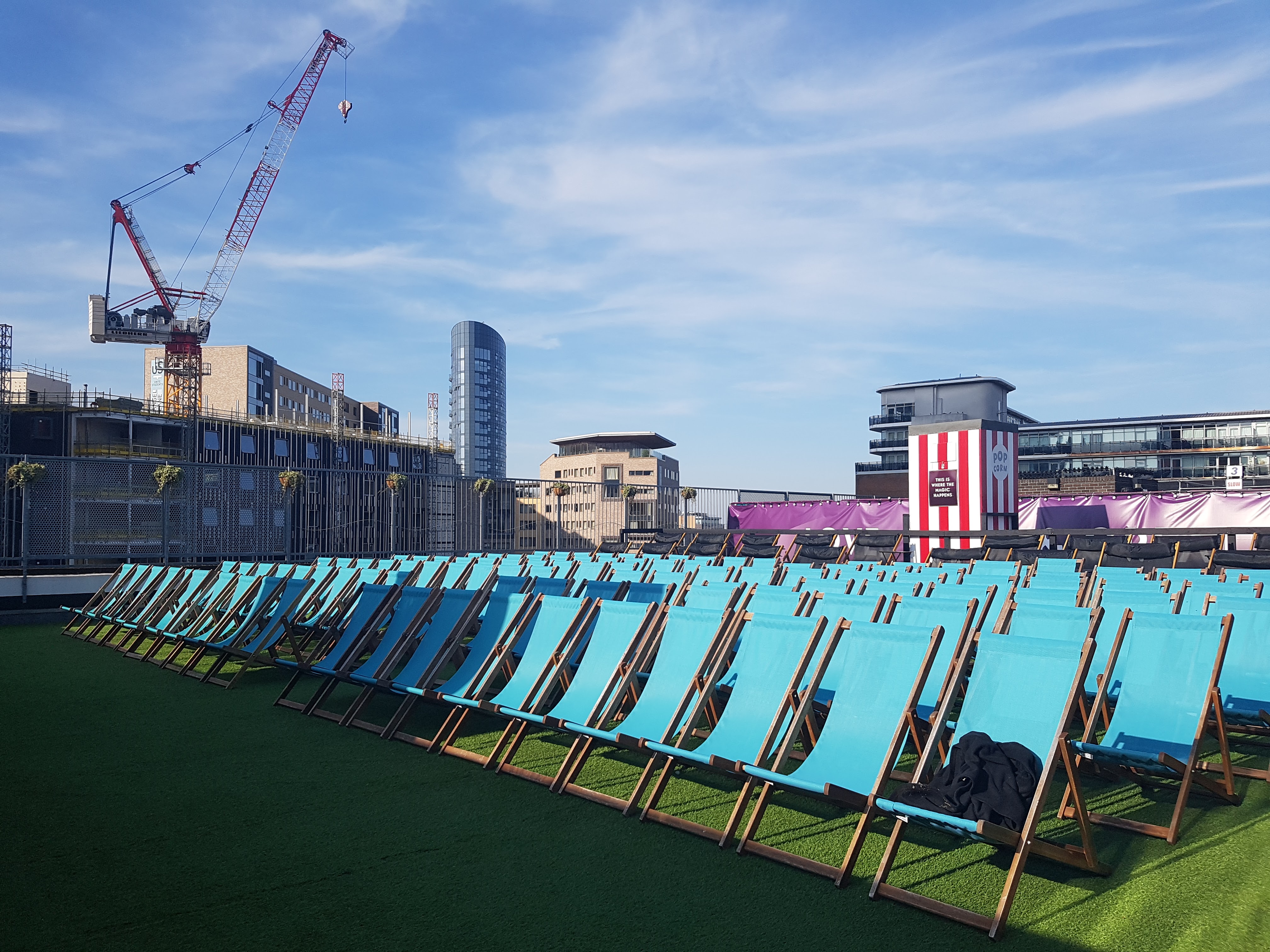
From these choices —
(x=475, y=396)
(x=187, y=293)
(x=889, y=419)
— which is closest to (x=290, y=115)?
(x=187, y=293)

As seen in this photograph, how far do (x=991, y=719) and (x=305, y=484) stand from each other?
12.1 m

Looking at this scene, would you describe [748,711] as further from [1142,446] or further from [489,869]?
Result: [1142,446]

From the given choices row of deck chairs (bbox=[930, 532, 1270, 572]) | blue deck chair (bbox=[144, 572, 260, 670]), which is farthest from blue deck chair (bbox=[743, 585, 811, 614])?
blue deck chair (bbox=[144, 572, 260, 670])

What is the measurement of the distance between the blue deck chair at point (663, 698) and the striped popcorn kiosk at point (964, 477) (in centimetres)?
932

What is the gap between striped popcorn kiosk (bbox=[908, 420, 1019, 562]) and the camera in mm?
13031

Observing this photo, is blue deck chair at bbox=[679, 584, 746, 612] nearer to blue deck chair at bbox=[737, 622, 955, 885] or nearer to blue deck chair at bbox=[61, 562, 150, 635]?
blue deck chair at bbox=[737, 622, 955, 885]

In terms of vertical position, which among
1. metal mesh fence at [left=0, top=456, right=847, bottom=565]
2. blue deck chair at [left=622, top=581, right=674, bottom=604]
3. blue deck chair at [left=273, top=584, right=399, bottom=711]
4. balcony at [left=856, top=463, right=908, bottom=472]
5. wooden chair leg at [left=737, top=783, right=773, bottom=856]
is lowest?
wooden chair leg at [left=737, top=783, right=773, bottom=856]

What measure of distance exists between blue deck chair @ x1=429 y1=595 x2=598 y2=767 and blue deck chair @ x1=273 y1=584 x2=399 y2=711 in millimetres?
849

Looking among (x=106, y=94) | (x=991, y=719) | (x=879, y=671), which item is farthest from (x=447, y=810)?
(x=106, y=94)

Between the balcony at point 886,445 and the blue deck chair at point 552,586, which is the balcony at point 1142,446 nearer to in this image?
the balcony at point 886,445

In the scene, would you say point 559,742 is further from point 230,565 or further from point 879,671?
Result: point 230,565

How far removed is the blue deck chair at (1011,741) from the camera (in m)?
2.50

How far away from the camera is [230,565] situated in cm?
905

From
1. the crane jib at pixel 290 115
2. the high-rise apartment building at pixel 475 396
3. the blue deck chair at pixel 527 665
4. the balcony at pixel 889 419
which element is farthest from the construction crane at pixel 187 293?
the high-rise apartment building at pixel 475 396
